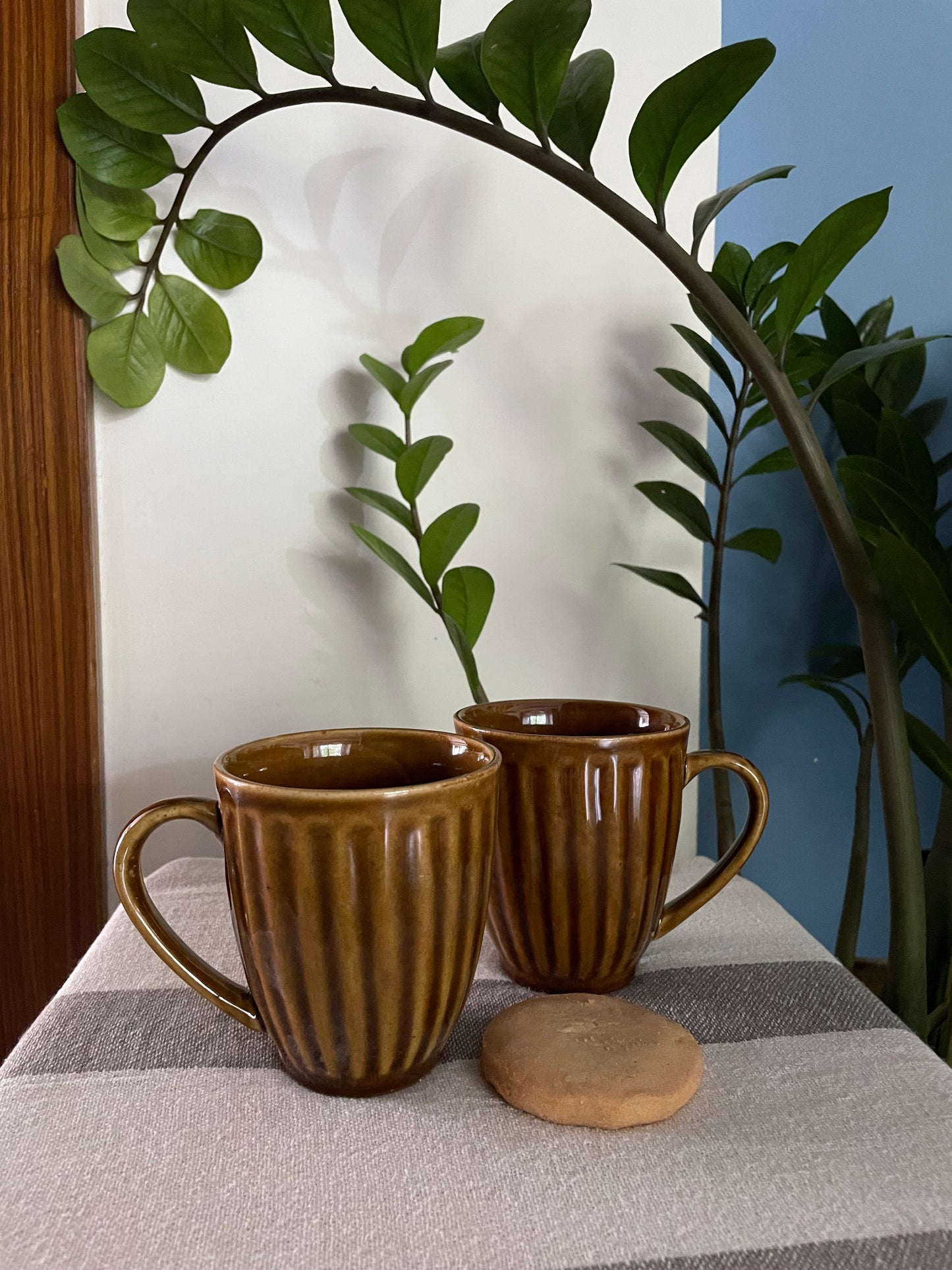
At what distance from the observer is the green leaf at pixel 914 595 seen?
46 centimetres

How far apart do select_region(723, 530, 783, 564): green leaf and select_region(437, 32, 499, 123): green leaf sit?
1.12 ft

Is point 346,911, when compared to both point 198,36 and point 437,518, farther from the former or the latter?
point 198,36

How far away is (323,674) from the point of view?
0.73 m

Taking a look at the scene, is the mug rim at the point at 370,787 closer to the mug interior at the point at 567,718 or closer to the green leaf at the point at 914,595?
the mug interior at the point at 567,718

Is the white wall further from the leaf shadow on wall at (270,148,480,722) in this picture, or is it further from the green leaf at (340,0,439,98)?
the green leaf at (340,0,439,98)

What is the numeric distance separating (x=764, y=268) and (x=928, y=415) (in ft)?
0.69

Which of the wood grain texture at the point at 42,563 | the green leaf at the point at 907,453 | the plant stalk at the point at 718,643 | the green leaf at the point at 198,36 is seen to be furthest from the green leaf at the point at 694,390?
the wood grain texture at the point at 42,563

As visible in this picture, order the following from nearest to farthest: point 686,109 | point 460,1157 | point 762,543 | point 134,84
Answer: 1. point 460,1157
2. point 686,109
3. point 134,84
4. point 762,543

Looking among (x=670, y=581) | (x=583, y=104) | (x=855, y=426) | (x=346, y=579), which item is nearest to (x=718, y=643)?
(x=670, y=581)

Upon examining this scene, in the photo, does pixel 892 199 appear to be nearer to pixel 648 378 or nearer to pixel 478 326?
pixel 648 378

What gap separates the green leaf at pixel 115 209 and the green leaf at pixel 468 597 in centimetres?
33

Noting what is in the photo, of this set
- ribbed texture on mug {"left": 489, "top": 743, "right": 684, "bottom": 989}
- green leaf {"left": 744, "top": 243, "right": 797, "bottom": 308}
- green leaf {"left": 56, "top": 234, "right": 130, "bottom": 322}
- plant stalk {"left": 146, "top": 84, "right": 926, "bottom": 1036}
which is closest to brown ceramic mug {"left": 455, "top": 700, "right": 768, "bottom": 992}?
ribbed texture on mug {"left": 489, "top": 743, "right": 684, "bottom": 989}

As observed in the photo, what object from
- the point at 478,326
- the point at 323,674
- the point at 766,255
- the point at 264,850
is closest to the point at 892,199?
the point at 766,255

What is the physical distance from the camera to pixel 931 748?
0.53 meters
